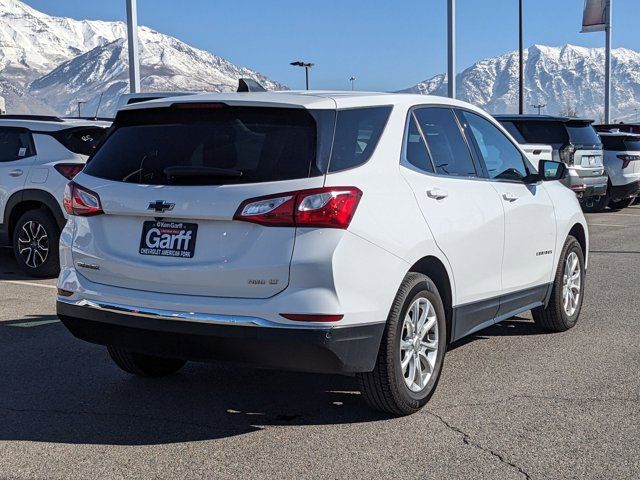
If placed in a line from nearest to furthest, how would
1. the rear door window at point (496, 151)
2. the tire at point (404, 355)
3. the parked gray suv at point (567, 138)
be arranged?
the tire at point (404, 355)
the rear door window at point (496, 151)
the parked gray suv at point (567, 138)

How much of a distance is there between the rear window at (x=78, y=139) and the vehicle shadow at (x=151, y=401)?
4.18 m

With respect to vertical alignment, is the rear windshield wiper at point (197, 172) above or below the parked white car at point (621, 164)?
above

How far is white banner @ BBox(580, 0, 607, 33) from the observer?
38.5 metres

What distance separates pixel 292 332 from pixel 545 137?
12.3 m

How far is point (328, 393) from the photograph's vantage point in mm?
5227

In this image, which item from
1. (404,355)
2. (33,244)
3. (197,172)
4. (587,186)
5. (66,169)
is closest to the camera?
(197,172)

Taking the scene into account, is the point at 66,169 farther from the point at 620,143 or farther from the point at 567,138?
the point at 620,143

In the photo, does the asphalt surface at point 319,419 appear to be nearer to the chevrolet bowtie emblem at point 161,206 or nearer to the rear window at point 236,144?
the chevrolet bowtie emblem at point 161,206

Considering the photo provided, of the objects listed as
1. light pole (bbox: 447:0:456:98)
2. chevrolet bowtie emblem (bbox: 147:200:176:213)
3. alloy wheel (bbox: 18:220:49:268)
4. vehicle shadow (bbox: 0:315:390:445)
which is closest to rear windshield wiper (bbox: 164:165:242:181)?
chevrolet bowtie emblem (bbox: 147:200:176:213)

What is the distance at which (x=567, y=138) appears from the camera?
50.8 ft

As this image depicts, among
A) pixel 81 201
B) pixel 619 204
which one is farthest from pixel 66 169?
pixel 619 204

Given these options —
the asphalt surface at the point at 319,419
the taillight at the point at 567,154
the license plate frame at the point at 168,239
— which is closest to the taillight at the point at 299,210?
the license plate frame at the point at 168,239

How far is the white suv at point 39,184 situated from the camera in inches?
388

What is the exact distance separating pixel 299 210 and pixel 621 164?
16.2 meters
